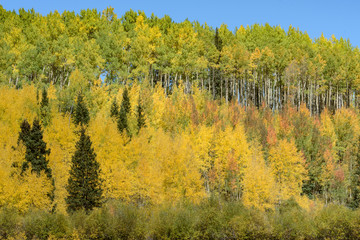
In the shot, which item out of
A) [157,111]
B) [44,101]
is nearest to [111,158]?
[157,111]

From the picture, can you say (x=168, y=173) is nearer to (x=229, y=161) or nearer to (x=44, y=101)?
(x=229, y=161)

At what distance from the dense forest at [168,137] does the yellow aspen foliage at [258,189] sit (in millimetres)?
199

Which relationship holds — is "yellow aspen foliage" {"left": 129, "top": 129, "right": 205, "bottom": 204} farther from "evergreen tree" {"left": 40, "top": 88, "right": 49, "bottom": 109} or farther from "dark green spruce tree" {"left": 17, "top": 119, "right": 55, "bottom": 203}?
"evergreen tree" {"left": 40, "top": 88, "right": 49, "bottom": 109}

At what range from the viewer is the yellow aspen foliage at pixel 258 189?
5025 cm

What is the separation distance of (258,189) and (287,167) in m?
10.3

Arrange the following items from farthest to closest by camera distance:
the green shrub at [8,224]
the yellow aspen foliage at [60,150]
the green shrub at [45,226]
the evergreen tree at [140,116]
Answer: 1. the evergreen tree at [140,116]
2. the yellow aspen foliage at [60,150]
3. the green shrub at [45,226]
4. the green shrub at [8,224]

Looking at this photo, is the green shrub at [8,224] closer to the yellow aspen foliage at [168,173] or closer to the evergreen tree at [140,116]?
the yellow aspen foliage at [168,173]

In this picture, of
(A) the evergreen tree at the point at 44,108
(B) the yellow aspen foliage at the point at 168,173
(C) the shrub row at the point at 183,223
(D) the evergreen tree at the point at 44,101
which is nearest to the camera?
(C) the shrub row at the point at 183,223

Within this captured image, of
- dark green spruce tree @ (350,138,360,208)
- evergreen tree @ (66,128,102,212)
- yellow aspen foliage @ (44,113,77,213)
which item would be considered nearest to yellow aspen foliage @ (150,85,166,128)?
yellow aspen foliage @ (44,113,77,213)

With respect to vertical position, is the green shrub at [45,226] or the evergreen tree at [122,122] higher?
the evergreen tree at [122,122]

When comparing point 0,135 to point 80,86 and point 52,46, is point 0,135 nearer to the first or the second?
point 80,86

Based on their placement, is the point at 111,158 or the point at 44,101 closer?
the point at 111,158

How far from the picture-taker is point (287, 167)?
58719 millimetres

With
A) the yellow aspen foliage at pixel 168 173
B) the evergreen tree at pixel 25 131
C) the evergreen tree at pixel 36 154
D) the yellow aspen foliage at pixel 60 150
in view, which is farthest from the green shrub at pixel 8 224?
the yellow aspen foliage at pixel 168 173
